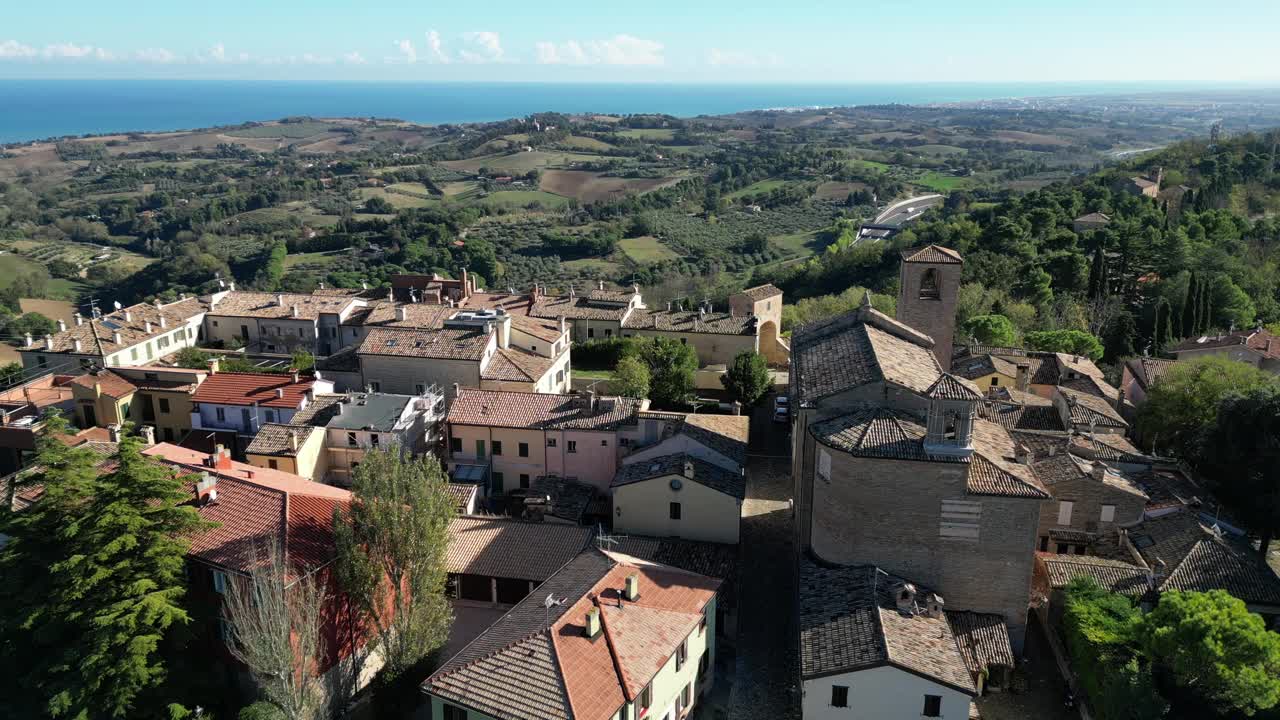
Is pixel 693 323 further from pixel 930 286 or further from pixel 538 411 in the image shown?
pixel 930 286

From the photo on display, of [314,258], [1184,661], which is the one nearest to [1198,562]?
[1184,661]

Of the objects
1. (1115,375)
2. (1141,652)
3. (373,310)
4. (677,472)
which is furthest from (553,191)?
(1141,652)

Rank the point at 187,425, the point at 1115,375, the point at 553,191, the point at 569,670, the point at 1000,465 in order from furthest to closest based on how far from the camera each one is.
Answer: the point at 553,191, the point at 1115,375, the point at 187,425, the point at 1000,465, the point at 569,670

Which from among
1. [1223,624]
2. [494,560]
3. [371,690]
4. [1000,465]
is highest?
[1000,465]

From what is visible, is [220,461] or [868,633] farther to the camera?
[220,461]

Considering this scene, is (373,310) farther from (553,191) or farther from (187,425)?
(553,191)

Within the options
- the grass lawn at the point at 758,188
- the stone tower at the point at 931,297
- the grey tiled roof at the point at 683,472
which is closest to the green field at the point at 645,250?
the grass lawn at the point at 758,188

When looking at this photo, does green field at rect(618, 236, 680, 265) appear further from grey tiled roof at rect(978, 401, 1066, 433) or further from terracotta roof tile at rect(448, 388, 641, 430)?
terracotta roof tile at rect(448, 388, 641, 430)
